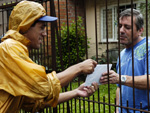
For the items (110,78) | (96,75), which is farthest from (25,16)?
(110,78)

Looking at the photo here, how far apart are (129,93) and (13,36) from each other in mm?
1452

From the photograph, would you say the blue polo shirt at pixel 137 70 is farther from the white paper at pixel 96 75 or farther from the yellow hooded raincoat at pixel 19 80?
the yellow hooded raincoat at pixel 19 80

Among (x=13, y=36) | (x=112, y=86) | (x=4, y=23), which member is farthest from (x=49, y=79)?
(x=112, y=86)

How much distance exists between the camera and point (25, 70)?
2049 millimetres

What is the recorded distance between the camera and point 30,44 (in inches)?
97.7

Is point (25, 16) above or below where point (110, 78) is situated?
above

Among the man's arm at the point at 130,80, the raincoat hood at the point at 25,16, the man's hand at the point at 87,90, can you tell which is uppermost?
the raincoat hood at the point at 25,16

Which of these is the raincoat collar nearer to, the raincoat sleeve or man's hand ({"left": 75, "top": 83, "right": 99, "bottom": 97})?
the raincoat sleeve

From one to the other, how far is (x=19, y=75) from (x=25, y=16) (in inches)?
24.7

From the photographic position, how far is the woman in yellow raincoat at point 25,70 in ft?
6.77

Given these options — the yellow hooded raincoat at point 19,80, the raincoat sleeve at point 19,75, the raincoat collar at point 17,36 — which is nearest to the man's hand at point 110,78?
the yellow hooded raincoat at point 19,80

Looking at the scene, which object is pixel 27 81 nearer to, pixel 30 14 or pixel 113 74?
pixel 30 14

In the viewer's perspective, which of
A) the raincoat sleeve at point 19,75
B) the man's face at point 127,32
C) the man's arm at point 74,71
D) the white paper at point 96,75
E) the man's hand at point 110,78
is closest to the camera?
the raincoat sleeve at point 19,75

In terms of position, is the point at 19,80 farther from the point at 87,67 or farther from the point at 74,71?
the point at 87,67
